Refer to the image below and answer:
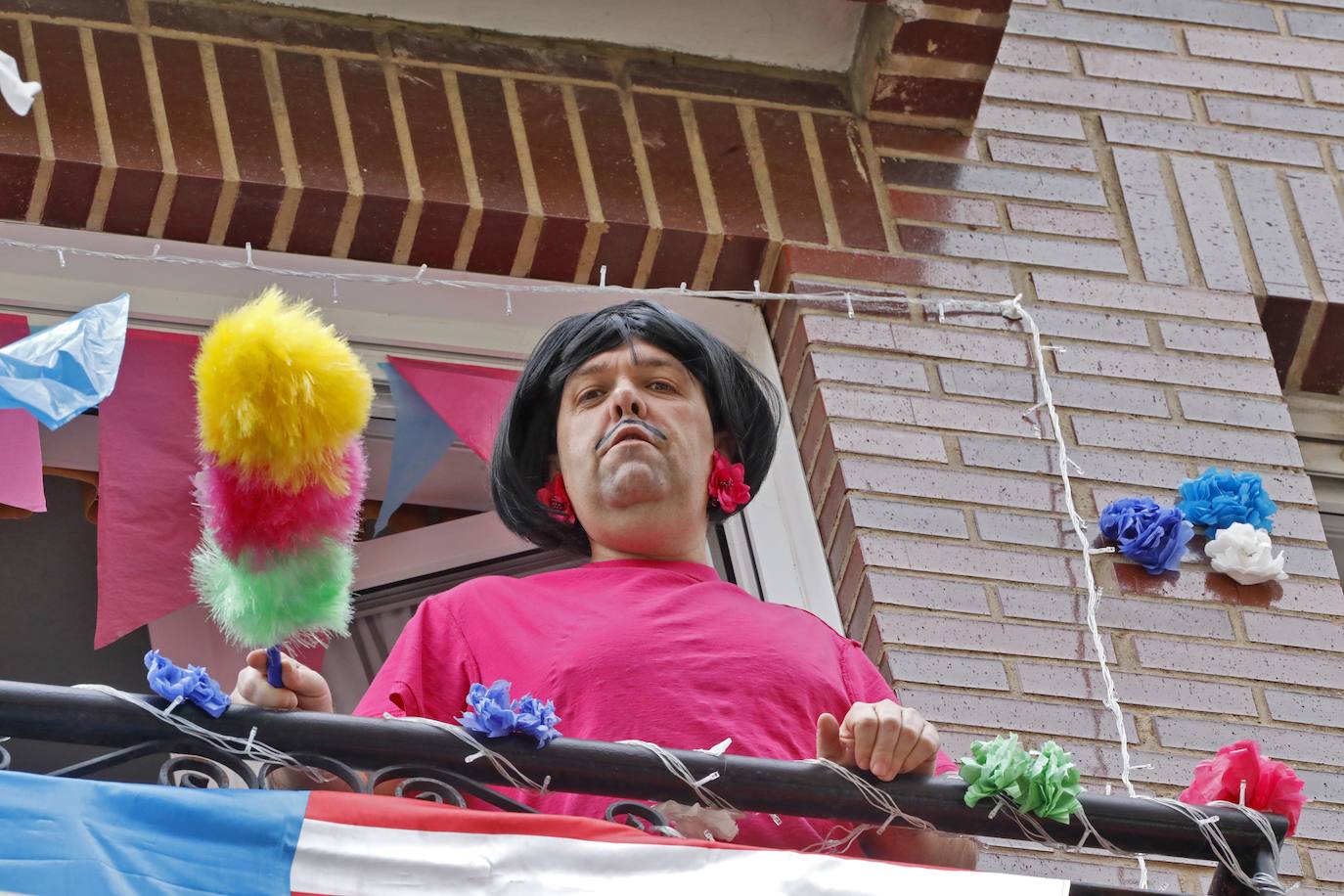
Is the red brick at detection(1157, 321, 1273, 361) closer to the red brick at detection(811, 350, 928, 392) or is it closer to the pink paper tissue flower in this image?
the red brick at detection(811, 350, 928, 392)

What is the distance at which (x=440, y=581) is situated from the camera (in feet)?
13.4

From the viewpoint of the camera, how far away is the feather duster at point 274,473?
2527mm

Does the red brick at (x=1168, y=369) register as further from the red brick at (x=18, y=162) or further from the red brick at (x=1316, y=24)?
the red brick at (x=18, y=162)

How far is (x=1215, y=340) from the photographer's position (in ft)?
14.0

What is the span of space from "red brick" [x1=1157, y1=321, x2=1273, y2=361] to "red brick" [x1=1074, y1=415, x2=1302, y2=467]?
7.7 inches

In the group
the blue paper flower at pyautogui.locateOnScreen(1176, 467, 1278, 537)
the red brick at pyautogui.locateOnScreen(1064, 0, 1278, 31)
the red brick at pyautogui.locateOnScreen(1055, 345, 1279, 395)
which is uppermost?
the red brick at pyautogui.locateOnScreen(1064, 0, 1278, 31)

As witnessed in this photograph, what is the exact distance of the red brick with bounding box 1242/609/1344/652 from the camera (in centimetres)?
384

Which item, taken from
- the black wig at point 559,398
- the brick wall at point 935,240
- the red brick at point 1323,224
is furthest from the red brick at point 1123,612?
the red brick at point 1323,224

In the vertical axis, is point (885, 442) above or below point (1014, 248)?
below

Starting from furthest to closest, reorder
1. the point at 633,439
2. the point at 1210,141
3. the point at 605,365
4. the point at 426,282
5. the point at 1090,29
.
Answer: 1. the point at 1090,29
2. the point at 1210,141
3. the point at 426,282
4. the point at 605,365
5. the point at 633,439

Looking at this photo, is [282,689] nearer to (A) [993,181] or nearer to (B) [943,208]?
(B) [943,208]

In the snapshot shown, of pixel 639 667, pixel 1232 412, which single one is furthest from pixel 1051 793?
pixel 1232 412

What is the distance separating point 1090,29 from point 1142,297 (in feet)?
2.49

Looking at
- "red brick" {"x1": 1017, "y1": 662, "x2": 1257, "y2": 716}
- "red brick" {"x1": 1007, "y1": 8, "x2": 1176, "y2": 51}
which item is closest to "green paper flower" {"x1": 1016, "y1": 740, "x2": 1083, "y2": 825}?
"red brick" {"x1": 1017, "y1": 662, "x2": 1257, "y2": 716}
